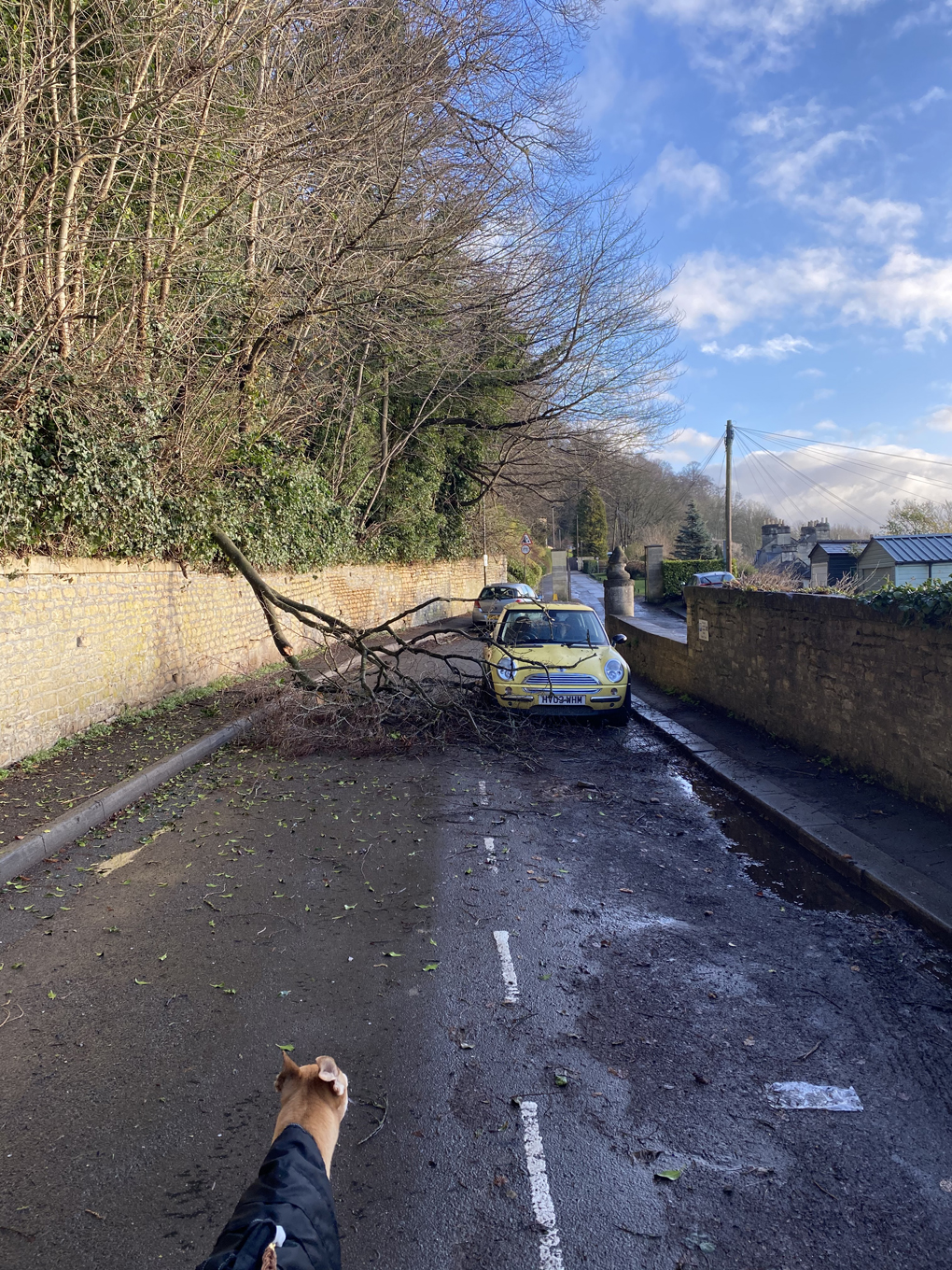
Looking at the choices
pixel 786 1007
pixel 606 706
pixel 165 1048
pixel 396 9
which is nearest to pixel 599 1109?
pixel 786 1007

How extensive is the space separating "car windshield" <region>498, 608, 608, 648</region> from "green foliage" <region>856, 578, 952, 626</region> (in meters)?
4.69

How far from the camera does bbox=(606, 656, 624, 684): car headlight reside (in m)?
10.6

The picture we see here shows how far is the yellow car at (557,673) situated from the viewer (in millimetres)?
10375

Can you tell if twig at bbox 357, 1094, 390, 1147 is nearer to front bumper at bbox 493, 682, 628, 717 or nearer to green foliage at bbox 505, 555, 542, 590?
front bumper at bbox 493, 682, 628, 717

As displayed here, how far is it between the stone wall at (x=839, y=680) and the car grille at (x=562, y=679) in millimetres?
2100

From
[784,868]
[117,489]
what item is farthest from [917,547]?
[117,489]

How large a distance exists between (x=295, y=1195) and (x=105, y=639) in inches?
383

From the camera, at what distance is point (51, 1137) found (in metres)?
2.98

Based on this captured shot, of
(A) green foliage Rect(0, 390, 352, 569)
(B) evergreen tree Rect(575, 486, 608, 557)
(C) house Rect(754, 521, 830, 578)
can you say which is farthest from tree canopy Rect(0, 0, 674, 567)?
(B) evergreen tree Rect(575, 486, 608, 557)

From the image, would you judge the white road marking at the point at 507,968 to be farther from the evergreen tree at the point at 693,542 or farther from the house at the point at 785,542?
the house at the point at 785,542

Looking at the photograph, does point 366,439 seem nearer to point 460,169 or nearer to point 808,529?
point 460,169

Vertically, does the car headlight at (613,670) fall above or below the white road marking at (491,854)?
above

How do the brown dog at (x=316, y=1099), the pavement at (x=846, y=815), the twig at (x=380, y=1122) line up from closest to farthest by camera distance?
1. the brown dog at (x=316, y=1099)
2. the twig at (x=380, y=1122)
3. the pavement at (x=846, y=815)

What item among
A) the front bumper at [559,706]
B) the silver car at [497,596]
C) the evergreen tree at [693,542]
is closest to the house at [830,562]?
the silver car at [497,596]
